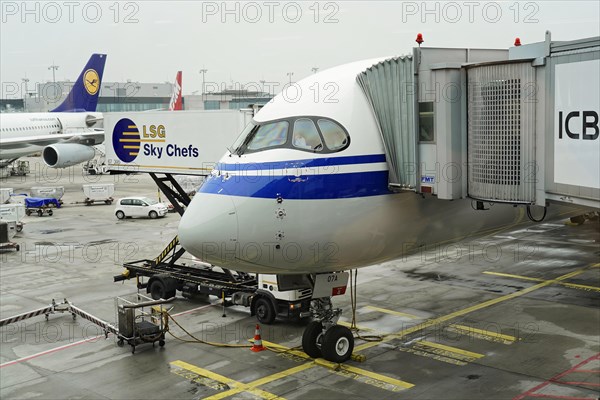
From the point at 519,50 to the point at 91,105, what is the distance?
59.4m

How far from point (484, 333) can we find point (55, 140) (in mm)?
45861

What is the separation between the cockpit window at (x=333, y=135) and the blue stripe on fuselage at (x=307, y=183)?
28 centimetres

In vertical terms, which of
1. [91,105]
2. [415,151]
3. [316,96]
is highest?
[91,105]

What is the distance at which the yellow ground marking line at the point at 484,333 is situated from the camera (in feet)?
57.3

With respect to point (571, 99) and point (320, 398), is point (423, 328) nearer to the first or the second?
point (320, 398)

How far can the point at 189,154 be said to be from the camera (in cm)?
2205

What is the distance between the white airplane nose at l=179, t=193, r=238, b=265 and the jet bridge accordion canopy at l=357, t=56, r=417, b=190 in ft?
10.5

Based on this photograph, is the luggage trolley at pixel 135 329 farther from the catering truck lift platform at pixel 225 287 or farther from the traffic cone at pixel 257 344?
the catering truck lift platform at pixel 225 287

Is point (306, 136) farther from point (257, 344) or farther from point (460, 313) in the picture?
point (460, 313)

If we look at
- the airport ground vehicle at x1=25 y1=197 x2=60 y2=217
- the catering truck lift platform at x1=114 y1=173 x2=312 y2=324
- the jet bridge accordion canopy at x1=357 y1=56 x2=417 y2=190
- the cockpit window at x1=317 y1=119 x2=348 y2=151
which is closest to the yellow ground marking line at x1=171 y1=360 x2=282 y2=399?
the catering truck lift platform at x1=114 y1=173 x2=312 y2=324

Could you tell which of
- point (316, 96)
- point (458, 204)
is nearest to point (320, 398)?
point (458, 204)

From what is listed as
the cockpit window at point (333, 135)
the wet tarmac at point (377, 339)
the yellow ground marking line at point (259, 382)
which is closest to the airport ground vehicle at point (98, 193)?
the wet tarmac at point (377, 339)

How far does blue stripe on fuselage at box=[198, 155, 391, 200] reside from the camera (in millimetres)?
12781

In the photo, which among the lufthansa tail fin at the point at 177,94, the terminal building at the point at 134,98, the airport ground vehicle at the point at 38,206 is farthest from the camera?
the terminal building at the point at 134,98
